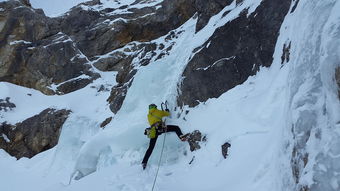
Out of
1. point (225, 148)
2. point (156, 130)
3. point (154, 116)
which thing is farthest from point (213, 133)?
point (154, 116)

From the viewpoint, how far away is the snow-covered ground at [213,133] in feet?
13.9

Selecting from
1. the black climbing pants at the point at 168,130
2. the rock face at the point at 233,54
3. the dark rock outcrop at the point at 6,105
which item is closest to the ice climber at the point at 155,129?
the black climbing pants at the point at 168,130

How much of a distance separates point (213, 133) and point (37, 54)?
20.5 metres

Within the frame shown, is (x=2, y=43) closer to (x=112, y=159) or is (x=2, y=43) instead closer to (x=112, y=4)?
(x=112, y=4)

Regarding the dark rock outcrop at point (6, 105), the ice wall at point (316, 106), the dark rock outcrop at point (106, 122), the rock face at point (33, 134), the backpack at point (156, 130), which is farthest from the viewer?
the dark rock outcrop at point (6, 105)

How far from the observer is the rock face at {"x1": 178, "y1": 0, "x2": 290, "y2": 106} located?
8422 millimetres

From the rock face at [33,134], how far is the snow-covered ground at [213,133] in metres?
3.04

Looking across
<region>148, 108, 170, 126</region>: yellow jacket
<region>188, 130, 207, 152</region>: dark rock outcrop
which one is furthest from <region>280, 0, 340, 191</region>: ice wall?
<region>148, 108, 170, 126</region>: yellow jacket

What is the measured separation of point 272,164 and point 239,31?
5364 mm

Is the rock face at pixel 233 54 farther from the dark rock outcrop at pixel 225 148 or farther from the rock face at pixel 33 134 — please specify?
the rock face at pixel 33 134

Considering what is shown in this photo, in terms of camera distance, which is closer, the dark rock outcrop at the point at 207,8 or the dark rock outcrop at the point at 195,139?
the dark rock outcrop at the point at 195,139

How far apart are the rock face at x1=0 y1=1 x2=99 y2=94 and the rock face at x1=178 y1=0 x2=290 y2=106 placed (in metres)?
14.1

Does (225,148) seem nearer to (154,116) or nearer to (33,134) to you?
(154,116)

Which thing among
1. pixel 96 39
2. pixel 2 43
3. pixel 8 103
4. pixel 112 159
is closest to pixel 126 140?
pixel 112 159
